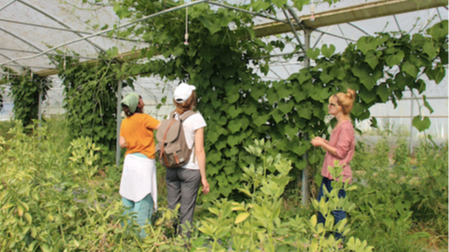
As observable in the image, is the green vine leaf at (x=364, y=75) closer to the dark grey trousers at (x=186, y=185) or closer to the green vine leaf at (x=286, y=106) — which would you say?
the green vine leaf at (x=286, y=106)

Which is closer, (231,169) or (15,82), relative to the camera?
(231,169)

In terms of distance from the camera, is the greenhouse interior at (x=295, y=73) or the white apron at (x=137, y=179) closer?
the white apron at (x=137, y=179)

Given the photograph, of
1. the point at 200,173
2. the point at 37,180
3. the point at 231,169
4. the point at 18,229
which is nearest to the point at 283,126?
the point at 231,169

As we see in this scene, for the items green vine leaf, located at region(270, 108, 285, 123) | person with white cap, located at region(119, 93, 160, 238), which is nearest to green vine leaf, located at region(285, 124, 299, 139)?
green vine leaf, located at region(270, 108, 285, 123)

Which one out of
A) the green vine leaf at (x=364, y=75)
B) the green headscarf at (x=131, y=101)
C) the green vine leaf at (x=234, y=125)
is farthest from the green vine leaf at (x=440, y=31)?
the green headscarf at (x=131, y=101)

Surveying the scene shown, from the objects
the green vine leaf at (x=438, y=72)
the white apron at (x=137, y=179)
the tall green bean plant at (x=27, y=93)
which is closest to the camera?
the white apron at (x=137, y=179)

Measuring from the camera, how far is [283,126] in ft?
10.4

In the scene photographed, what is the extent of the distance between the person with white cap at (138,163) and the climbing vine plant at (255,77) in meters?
0.93

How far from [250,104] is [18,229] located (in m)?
2.47

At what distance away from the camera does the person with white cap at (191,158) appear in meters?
2.24

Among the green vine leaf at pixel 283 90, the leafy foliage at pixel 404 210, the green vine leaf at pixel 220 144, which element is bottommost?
the leafy foliage at pixel 404 210

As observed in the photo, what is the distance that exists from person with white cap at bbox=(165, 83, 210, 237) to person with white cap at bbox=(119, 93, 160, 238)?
19 centimetres

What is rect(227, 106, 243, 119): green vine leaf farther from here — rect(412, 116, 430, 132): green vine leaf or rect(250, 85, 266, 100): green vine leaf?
rect(412, 116, 430, 132): green vine leaf

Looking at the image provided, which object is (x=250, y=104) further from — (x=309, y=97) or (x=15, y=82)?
(x=15, y=82)
